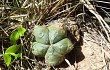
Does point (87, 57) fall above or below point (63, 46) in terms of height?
below

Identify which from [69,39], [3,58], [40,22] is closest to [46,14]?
[40,22]

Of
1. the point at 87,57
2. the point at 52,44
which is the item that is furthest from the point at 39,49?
the point at 87,57

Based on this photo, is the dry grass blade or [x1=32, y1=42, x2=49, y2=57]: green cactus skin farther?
the dry grass blade

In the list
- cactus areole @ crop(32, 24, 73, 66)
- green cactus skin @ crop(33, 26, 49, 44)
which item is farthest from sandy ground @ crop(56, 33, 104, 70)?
green cactus skin @ crop(33, 26, 49, 44)

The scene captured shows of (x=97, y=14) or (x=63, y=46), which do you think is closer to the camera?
(x=63, y=46)

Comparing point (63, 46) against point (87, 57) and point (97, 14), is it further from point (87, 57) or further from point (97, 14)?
point (97, 14)

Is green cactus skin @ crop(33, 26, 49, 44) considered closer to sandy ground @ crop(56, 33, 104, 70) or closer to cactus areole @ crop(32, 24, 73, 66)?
cactus areole @ crop(32, 24, 73, 66)

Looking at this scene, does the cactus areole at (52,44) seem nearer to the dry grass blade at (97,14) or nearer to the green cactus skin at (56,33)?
the green cactus skin at (56,33)

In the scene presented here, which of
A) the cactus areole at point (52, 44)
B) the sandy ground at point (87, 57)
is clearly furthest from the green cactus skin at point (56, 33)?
the sandy ground at point (87, 57)
